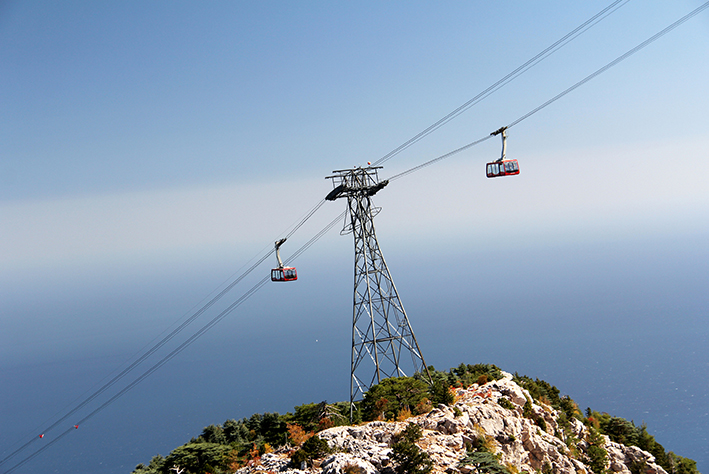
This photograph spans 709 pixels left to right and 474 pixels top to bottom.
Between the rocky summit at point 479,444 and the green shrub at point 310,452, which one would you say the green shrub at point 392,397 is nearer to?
the rocky summit at point 479,444

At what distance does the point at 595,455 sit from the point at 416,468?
65.5ft

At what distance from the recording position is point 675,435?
17700 cm

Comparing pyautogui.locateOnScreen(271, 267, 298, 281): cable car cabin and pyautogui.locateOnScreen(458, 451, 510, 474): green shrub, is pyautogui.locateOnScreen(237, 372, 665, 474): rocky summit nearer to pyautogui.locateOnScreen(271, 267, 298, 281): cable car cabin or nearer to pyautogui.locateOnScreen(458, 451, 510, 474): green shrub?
pyautogui.locateOnScreen(458, 451, 510, 474): green shrub

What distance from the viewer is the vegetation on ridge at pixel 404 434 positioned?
26.8 m

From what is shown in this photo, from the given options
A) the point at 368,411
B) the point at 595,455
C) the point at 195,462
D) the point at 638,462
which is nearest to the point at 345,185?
the point at 368,411

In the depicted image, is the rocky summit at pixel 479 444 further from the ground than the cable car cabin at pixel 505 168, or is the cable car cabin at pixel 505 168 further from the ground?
the cable car cabin at pixel 505 168

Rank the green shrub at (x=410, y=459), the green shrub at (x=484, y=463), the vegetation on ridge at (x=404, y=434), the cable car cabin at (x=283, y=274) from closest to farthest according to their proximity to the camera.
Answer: the green shrub at (x=410, y=459)
the green shrub at (x=484, y=463)
the vegetation on ridge at (x=404, y=434)
the cable car cabin at (x=283, y=274)

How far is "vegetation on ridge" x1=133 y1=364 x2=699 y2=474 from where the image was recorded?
Result: 26.8 m

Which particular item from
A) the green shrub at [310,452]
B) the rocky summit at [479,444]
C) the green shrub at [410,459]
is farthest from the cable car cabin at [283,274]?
the green shrub at [410,459]

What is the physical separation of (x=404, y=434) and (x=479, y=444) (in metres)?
5.59

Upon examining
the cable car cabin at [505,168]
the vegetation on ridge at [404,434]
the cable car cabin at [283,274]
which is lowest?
the vegetation on ridge at [404,434]

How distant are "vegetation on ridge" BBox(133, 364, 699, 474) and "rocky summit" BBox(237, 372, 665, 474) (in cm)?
22

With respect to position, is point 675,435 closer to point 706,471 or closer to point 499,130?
point 706,471

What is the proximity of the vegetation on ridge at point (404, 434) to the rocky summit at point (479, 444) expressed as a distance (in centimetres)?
22
